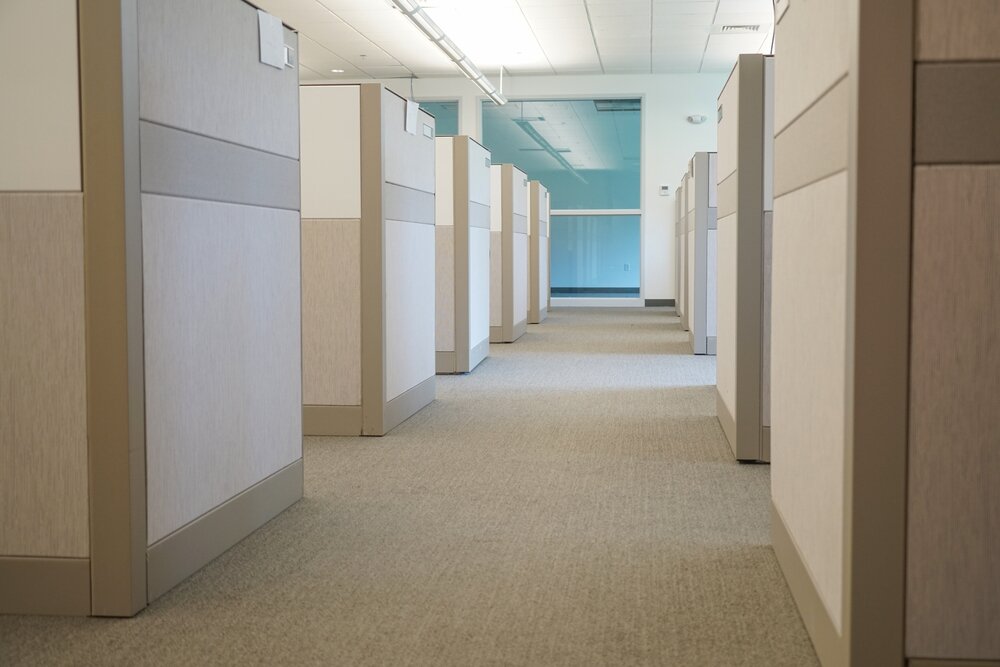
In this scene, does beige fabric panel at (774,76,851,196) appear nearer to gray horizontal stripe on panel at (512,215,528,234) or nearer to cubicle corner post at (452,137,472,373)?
cubicle corner post at (452,137,472,373)

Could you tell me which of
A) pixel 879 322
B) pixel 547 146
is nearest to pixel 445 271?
pixel 879 322

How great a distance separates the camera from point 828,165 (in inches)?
72.4

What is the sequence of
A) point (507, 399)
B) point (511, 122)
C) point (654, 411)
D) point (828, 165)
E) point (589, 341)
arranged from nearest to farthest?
point (828, 165), point (654, 411), point (507, 399), point (589, 341), point (511, 122)

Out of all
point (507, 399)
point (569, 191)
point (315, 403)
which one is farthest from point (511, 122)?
point (315, 403)

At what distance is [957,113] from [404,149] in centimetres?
319

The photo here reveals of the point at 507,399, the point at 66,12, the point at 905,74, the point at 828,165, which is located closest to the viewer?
the point at 905,74

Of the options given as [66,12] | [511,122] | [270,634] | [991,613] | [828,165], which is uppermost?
[511,122]

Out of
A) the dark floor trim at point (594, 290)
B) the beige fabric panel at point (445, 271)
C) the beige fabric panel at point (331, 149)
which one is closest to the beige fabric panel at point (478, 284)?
the beige fabric panel at point (445, 271)

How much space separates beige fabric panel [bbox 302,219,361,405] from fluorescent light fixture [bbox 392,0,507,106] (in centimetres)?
550

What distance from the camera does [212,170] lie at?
2.49 m

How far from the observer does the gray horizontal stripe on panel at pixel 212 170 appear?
2.20 m

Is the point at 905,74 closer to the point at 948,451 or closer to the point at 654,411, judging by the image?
the point at 948,451

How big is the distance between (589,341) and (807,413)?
6729 millimetres

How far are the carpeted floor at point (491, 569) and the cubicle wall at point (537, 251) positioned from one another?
641cm
